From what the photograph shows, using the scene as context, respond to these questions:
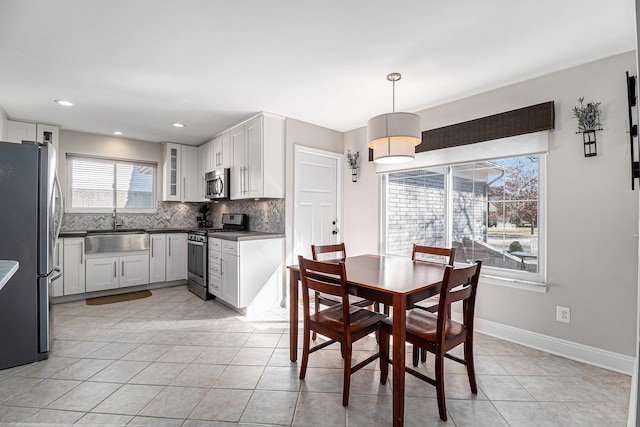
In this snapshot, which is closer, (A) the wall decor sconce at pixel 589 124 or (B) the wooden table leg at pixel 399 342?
(B) the wooden table leg at pixel 399 342

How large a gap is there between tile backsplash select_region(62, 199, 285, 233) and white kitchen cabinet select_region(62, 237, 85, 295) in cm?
63

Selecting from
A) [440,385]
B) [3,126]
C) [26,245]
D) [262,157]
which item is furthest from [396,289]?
[3,126]

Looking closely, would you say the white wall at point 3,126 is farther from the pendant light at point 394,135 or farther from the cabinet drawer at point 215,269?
the pendant light at point 394,135

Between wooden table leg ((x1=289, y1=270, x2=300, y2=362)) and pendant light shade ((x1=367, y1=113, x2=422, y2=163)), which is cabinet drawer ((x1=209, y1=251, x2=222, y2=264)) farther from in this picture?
pendant light shade ((x1=367, y1=113, x2=422, y2=163))

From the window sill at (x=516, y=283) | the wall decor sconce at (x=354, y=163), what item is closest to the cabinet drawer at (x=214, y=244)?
the wall decor sconce at (x=354, y=163)

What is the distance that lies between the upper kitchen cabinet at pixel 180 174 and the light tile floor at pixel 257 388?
2621 mm

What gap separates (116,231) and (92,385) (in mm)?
2864

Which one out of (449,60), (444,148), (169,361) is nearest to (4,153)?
(169,361)

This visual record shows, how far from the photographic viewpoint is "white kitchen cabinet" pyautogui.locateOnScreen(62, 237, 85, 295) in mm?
3994

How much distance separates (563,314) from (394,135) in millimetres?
2113

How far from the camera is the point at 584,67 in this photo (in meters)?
2.47

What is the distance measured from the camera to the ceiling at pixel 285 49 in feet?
6.10

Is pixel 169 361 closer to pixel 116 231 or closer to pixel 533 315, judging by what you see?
pixel 116 231

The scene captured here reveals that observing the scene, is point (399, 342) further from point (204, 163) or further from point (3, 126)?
point (3, 126)
